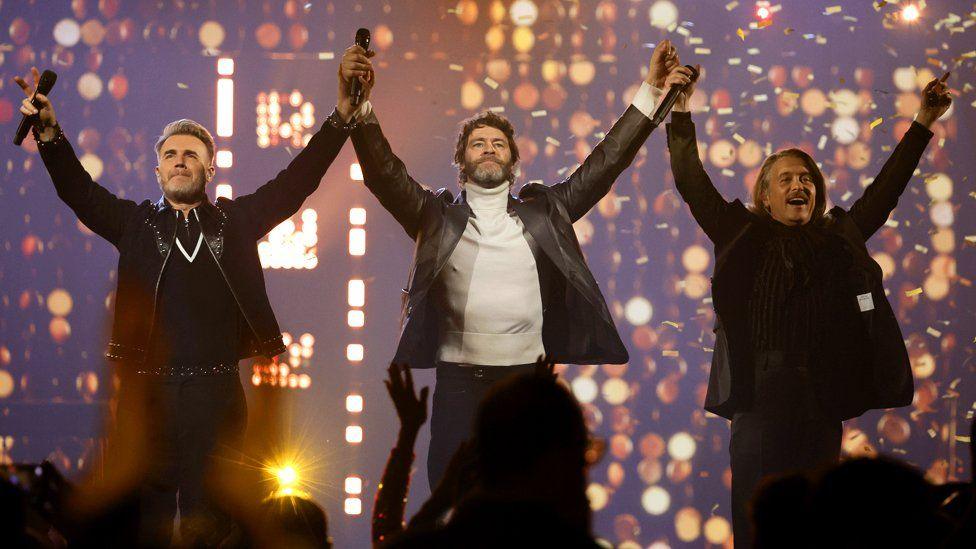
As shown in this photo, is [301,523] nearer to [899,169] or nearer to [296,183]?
[296,183]

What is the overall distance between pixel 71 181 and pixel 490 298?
1562 millimetres

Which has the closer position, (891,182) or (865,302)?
(865,302)

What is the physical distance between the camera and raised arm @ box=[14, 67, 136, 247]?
3842mm

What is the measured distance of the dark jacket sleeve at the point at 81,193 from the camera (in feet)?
12.7

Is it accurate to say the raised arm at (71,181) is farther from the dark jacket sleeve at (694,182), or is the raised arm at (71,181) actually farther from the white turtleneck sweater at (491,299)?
the dark jacket sleeve at (694,182)

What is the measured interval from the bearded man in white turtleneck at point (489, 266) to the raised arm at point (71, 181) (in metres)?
0.92

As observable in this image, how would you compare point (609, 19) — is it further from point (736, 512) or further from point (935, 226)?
point (736, 512)

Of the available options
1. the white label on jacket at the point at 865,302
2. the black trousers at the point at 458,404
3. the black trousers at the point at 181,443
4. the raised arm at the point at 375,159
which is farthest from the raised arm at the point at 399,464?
the white label on jacket at the point at 865,302

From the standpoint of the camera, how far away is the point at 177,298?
3.84m

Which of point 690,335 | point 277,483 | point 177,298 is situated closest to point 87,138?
point 177,298

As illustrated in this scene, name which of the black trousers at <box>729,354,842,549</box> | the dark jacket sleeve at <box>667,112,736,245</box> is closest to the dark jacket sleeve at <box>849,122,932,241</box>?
the dark jacket sleeve at <box>667,112,736,245</box>

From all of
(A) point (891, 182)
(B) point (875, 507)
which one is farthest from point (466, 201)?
(B) point (875, 507)

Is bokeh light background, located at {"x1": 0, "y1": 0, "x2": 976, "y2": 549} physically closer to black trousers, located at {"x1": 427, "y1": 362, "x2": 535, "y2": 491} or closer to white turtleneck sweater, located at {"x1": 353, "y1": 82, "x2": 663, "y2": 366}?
white turtleneck sweater, located at {"x1": 353, "y1": 82, "x2": 663, "y2": 366}

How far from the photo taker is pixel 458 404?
3.83m
